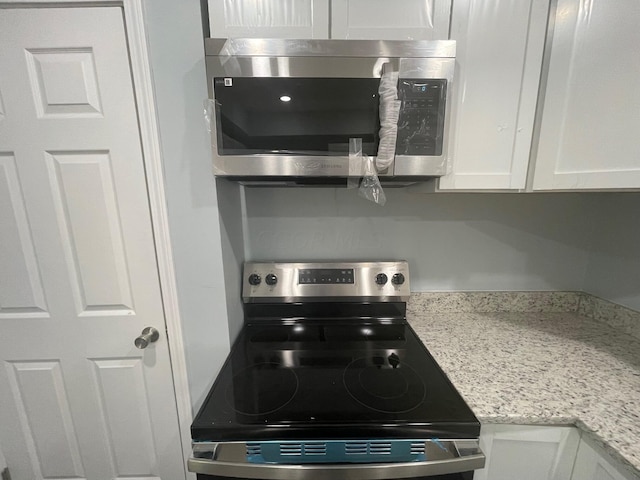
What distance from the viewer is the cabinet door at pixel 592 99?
71cm

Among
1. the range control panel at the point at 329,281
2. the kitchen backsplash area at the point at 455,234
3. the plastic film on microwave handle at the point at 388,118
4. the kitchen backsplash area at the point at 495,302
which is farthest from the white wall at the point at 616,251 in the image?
the plastic film on microwave handle at the point at 388,118

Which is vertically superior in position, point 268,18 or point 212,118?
point 268,18

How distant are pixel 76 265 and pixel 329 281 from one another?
0.99 m

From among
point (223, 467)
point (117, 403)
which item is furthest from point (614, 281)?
point (117, 403)

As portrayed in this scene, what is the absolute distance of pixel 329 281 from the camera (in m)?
1.19

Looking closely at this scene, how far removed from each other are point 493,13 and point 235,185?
3.53 feet

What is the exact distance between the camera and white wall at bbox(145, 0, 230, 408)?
78 centimetres

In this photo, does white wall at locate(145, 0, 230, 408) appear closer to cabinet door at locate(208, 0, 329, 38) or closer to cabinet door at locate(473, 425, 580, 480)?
cabinet door at locate(208, 0, 329, 38)

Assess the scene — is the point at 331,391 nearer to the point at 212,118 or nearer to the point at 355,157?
the point at 355,157

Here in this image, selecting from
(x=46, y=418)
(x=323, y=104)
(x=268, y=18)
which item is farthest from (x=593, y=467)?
(x=46, y=418)

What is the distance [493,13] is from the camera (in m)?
0.80

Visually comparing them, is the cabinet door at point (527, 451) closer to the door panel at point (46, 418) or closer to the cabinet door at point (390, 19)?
the cabinet door at point (390, 19)

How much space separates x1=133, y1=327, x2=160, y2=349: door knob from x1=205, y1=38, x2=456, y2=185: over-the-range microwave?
66cm

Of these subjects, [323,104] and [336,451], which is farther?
[323,104]
